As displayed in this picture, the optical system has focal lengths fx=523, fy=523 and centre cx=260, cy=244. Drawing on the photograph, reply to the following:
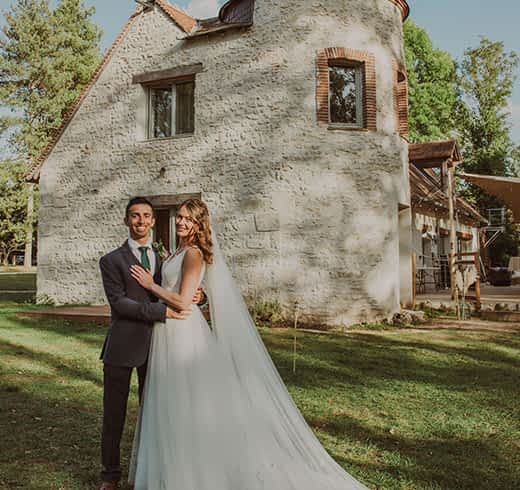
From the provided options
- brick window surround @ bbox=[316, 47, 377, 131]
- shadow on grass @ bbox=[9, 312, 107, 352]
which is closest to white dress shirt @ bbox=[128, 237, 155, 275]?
shadow on grass @ bbox=[9, 312, 107, 352]

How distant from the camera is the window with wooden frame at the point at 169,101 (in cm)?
1305

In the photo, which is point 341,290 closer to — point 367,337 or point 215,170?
point 367,337

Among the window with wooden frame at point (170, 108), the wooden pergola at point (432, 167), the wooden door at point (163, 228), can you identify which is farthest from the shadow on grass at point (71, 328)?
the wooden pergola at point (432, 167)

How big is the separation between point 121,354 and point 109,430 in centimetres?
48

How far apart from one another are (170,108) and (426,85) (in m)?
17.3

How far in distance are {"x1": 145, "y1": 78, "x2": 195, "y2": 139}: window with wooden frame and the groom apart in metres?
10.2

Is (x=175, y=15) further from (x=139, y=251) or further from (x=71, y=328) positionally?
(x=139, y=251)

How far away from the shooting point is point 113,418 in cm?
325

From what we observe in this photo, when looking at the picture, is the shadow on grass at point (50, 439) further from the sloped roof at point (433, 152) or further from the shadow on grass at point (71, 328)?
the sloped roof at point (433, 152)

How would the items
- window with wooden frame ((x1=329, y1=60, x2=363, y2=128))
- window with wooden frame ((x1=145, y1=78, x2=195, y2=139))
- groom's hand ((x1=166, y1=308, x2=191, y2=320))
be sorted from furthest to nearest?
window with wooden frame ((x1=145, y1=78, x2=195, y2=139)), window with wooden frame ((x1=329, y1=60, x2=363, y2=128)), groom's hand ((x1=166, y1=308, x2=191, y2=320))

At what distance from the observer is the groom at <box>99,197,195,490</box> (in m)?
3.19

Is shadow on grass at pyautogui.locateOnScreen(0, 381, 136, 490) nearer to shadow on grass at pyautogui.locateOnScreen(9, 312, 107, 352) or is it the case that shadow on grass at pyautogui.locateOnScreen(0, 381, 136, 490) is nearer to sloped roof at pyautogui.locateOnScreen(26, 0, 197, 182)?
shadow on grass at pyautogui.locateOnScreen(9, 312, 107, 352)

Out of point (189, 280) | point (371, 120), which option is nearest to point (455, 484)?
point (189, 280)

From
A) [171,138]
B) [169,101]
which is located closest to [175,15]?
[169,101]
